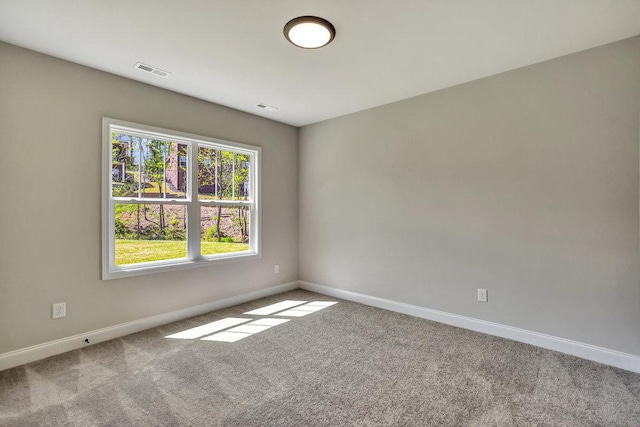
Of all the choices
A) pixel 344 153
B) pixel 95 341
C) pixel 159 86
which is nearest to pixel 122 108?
pixel 159 86

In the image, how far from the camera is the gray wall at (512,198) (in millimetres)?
2428

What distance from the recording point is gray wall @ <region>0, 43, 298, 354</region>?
96.7 inches

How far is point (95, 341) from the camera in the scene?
9.33ft

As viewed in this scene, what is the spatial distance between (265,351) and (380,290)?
1.76 m

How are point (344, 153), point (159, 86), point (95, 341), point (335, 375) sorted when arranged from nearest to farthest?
point (335, 375) < point (95, 341) < point (159, 86) < point (344, 153)

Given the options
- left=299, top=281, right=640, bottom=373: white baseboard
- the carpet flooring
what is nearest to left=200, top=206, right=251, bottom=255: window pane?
the carpet flooring

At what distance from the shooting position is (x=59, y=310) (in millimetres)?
2676

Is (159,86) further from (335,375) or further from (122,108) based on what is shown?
(335,375)

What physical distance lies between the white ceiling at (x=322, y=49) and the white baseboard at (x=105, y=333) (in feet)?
8.14

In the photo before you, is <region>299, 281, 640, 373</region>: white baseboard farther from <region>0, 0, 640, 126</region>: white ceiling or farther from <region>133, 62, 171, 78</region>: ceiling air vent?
<region>133, 62, 171, 78</region>: ceiling air vent

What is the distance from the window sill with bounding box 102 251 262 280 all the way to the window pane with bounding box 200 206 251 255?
0.10 meters

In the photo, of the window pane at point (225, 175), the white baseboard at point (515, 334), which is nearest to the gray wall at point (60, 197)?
the window pane at point (225, 175)

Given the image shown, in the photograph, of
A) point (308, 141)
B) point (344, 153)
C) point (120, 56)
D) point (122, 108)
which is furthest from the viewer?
point (308, 141)

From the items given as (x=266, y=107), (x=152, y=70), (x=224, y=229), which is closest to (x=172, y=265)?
(x=224, y=229)
